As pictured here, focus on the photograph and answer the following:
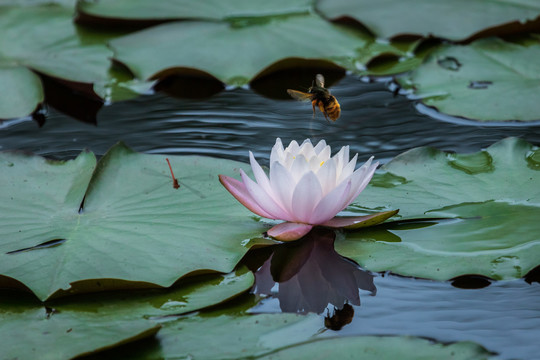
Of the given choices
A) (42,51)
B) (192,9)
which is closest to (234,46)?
(192,9)

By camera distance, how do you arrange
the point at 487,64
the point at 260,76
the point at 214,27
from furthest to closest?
the point at 214,27
the point at 260,76
the point at 487,64

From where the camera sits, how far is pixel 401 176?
210 cm

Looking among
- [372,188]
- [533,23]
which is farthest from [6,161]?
[533,23]

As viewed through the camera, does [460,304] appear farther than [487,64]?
No

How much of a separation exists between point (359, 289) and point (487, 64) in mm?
1763

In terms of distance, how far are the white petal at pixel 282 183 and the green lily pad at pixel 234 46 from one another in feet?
4.63

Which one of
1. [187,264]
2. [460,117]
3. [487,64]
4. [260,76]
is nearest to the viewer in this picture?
[187,264]

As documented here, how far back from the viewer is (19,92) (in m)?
3.03

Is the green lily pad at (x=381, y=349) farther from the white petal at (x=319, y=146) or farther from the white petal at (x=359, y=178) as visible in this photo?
the white petal at (x=319, y=146)

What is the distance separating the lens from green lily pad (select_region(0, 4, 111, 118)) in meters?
3.09

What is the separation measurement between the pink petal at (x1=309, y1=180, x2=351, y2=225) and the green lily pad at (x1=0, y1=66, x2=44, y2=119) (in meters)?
1.71

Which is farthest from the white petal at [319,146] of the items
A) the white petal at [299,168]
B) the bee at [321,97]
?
the bee at [321,97]

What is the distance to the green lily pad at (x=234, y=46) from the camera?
10.5 ft

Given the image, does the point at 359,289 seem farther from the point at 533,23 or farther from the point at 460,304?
the point at 533,23
